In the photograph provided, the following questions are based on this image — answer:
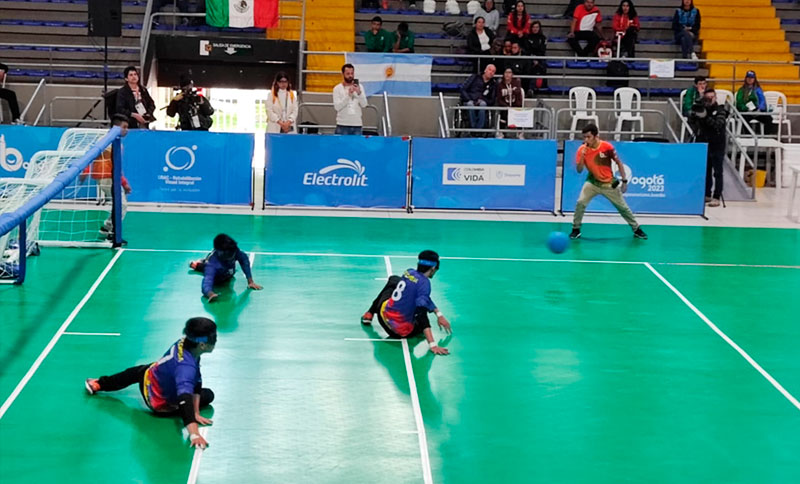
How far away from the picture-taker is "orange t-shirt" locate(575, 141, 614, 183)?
20734mm

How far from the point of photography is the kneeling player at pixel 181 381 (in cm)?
1058

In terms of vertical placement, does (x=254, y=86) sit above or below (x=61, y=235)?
above

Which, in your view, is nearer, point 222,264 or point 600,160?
point 222,264

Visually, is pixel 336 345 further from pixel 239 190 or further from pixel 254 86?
pixel 254 86

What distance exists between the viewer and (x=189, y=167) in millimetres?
22781

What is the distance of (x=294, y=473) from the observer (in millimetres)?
10008

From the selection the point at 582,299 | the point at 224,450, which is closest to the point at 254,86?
the point at 582,299

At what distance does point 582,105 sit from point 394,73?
4780 millimetres

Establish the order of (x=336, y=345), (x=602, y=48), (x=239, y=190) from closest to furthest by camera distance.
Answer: (x=336, y=345), (x=239, y=190), (x=602, y=48)

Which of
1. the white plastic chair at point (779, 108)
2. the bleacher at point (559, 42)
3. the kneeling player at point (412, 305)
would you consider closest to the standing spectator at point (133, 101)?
the bleacher at point (559, 42)

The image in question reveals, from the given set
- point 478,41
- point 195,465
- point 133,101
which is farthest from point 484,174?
point 195,465

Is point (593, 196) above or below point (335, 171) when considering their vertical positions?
below

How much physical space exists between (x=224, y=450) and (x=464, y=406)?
8.48ft

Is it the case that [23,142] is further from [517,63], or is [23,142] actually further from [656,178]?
[517,63]
